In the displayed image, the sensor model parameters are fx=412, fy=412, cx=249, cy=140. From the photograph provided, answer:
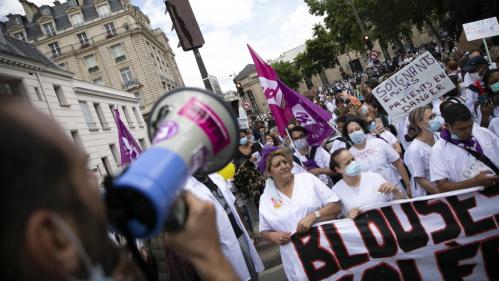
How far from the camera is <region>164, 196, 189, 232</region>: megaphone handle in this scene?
1.04 meters

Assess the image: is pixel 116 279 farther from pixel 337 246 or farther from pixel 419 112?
pixel 419 112

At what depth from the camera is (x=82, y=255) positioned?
82cm

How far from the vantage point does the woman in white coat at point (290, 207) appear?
3689 mm

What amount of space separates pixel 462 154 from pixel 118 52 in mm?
51749

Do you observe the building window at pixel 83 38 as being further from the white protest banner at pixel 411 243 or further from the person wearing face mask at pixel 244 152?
the white protest banner at pixel 411 243

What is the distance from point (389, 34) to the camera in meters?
32.8

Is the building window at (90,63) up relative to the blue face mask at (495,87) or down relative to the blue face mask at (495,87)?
up

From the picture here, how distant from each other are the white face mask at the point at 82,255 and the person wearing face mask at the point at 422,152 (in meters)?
3.58

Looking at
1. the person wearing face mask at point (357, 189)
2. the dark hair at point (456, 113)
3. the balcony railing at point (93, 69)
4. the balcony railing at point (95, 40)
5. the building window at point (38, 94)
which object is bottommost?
the person wearing face mask at point (357, 189)

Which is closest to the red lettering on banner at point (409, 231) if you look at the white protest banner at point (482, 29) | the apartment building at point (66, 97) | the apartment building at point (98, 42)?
the white protest banner at point (482, 29)

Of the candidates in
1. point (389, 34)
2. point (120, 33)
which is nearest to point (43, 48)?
point (120, 33)

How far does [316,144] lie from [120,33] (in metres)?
49.2

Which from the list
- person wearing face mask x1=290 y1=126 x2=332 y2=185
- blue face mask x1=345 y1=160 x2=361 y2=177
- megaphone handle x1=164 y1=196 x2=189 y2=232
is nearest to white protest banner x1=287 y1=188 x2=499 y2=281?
blue face mask x1=345 y1=160 x2=361 y2=177

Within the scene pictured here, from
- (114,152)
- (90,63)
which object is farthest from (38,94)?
(90,63)
